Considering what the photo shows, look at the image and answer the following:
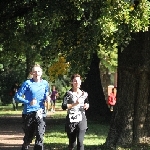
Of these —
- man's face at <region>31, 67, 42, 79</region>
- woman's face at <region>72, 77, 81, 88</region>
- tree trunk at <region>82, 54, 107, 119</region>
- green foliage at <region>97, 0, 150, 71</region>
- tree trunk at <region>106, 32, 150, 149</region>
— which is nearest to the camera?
woman's face at <region>72, 77, 81, 88</region>

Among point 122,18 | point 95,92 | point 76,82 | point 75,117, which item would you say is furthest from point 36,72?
point 95,92

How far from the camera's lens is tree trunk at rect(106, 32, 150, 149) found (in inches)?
520

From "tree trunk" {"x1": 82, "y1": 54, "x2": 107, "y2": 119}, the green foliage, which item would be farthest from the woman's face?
"tree trunk" {"x1": 82, "y1": 54, "x2": 107, "y2": 119}

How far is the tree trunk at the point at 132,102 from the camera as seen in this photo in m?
13.2

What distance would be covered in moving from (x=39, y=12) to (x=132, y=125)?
12.1ft

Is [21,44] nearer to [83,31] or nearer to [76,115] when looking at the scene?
[83,31]

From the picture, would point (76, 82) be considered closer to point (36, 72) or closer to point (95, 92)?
point (36, 72)

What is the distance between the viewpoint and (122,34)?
11.8 meters

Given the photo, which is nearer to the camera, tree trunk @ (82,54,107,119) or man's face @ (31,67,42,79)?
man's face @ (31,67,42,79)

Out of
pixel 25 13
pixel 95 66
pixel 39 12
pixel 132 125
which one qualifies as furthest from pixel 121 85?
pixel 95 66

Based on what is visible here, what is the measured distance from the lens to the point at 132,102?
13367mm

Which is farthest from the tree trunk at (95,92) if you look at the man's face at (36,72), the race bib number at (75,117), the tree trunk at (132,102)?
the race bib number at (75,117)

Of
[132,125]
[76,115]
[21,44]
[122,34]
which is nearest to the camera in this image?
[76,115]

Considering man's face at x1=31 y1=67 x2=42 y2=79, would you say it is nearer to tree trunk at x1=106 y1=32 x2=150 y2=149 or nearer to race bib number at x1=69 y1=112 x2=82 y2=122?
race bib number at x1=69 y1=112 x2=82 y2=122
